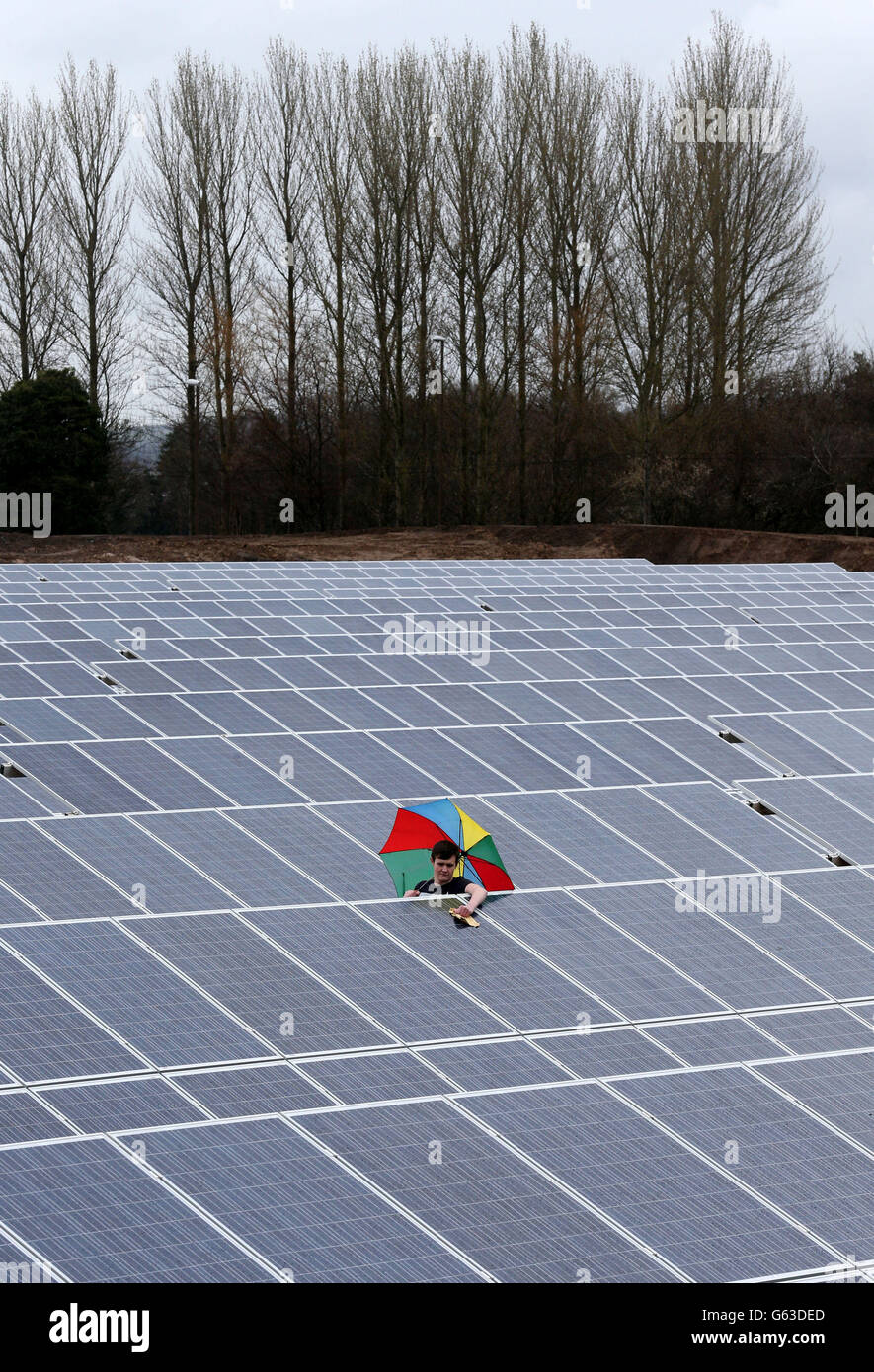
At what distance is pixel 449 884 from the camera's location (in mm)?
14883

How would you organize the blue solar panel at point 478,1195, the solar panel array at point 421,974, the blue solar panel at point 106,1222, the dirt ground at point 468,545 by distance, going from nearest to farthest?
the blue solar panel at point 106,1222, the blue solar panel at point 478,1195, the solar panel array at point 421,974, the dirt ground at point 468,545

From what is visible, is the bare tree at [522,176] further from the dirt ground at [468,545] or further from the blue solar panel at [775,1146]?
the blue solar panel at [775,1146]

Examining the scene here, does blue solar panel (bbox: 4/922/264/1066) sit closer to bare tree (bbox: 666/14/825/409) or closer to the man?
the man

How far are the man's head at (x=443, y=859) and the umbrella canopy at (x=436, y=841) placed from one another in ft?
0.90

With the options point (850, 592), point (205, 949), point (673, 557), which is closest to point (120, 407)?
point (673, 557)

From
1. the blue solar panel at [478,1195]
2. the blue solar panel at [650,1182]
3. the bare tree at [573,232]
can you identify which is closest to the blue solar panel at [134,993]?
the blue solar panel at [478,1195]

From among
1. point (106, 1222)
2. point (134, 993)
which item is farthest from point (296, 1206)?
point (134, 993)

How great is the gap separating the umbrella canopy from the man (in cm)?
15

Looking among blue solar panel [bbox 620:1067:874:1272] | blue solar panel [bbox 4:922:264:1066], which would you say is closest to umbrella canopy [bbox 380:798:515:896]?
blue solar panel [bbox 4:922:264:1066]

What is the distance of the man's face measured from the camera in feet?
48.1

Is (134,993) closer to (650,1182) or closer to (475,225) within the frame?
(650,1182)

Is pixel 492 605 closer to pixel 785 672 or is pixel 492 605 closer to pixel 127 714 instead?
pixel 785 672

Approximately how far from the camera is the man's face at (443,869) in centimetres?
1465
